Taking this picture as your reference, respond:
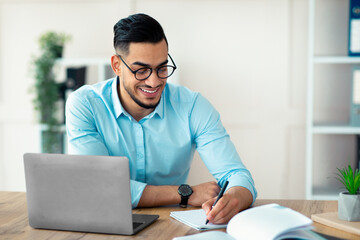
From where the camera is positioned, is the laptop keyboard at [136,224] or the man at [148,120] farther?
the man at [148,120]

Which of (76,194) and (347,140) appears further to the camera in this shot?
(347,140)

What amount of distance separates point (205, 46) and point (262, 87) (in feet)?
1.76

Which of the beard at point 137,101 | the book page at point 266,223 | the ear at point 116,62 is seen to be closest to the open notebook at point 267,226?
the book page at point 266,223

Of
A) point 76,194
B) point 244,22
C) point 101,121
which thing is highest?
point 244,22

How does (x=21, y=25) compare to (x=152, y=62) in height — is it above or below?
above

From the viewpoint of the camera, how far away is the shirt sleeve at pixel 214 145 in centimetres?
184

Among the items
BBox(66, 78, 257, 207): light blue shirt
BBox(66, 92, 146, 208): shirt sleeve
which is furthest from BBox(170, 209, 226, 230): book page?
BBox(66, 78, 257, 207): light blue shirt

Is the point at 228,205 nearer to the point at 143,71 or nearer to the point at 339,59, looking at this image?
the point at 143,71

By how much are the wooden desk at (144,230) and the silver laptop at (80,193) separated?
0.03 m

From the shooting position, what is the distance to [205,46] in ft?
11.3

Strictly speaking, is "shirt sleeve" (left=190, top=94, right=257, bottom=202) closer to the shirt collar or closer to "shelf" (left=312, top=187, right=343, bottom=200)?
the shirt collar

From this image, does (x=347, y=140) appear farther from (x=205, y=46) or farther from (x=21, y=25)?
(x=21, y=25)

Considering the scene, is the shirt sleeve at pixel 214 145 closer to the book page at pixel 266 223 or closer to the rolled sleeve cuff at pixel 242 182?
the rolled sleeve cuff at pixel 242 182

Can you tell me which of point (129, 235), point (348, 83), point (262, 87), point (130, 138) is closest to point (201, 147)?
point (130, 138)
